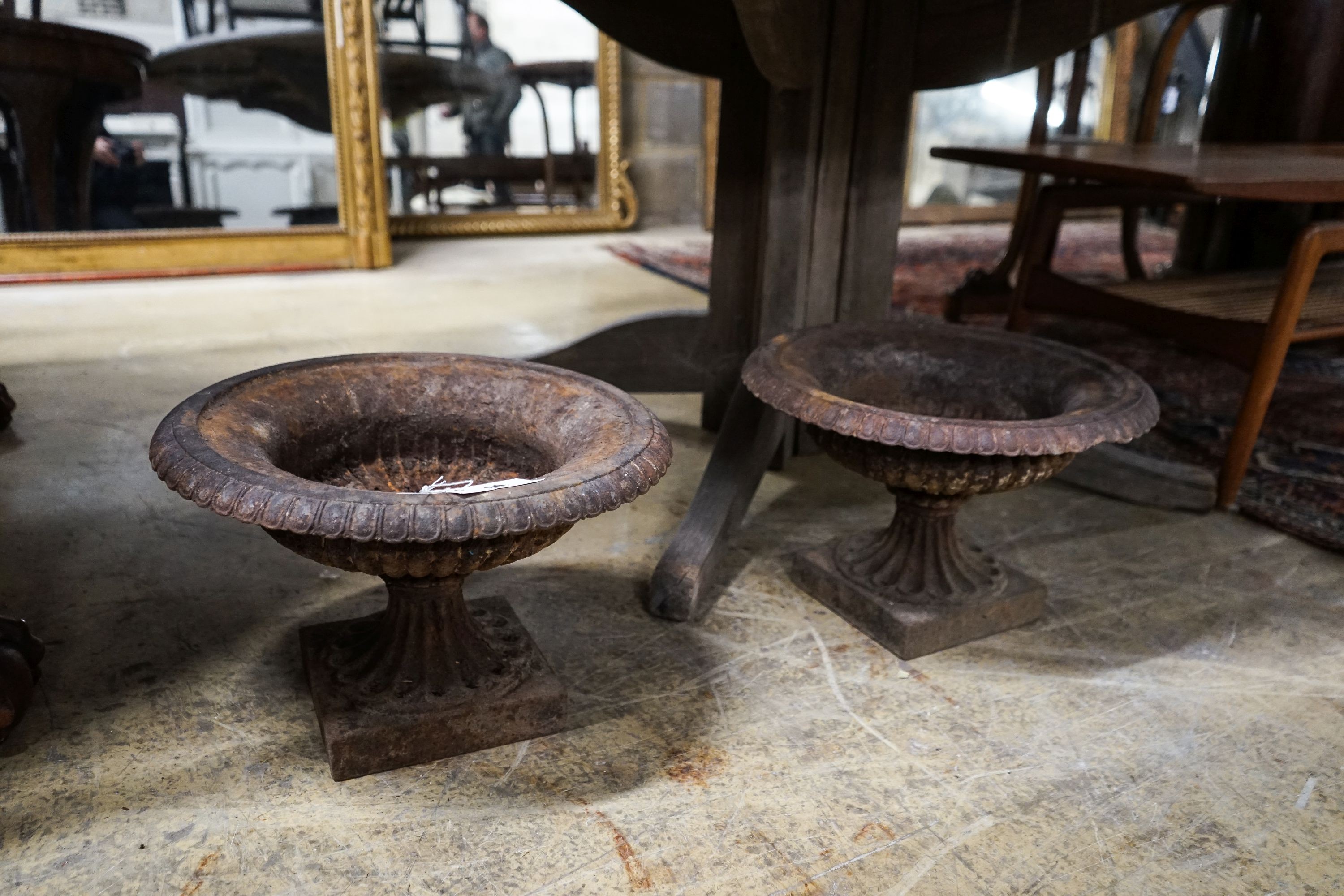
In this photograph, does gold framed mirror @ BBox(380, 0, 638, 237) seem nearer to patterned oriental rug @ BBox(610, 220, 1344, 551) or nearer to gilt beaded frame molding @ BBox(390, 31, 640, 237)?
gilt beaded frame molding @ BBox(390, 31, 640, 237)

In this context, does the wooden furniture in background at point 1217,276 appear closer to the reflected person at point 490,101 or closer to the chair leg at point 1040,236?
the chair leg at point 1040,236

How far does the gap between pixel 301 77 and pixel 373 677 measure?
3623mm

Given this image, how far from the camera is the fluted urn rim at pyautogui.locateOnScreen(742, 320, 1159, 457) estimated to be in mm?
1369

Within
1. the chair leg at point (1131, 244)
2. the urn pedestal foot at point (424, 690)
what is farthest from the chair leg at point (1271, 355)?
the chair leg at point (1131, 244)

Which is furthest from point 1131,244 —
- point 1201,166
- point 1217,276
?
point 1201,166

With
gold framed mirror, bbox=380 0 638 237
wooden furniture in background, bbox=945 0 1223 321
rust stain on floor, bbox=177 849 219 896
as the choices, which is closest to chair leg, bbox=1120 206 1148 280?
wooden furniture in background, bbox=945 0 1223 321

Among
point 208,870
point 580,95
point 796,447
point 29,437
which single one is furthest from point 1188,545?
point 580,95

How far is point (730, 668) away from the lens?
1.53m

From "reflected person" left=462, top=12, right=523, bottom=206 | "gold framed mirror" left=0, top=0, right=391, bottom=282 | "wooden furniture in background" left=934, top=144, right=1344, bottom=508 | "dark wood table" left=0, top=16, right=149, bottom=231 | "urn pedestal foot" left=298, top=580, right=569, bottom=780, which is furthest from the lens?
"reflected person" left=462, top=12, right=523, bottom=206

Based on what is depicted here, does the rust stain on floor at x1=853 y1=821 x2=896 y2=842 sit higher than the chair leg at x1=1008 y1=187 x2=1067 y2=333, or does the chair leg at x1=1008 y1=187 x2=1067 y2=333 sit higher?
the chair leg at x1=1008 y1=187 x2=1067 y2=333

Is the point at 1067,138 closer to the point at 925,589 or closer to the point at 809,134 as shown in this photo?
the point at 809,134

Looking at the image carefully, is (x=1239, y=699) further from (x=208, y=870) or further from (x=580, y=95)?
(x=580, y=95)

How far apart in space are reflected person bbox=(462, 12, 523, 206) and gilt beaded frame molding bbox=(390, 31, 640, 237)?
0.40 m

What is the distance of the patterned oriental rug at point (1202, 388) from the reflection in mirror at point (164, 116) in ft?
5.38
